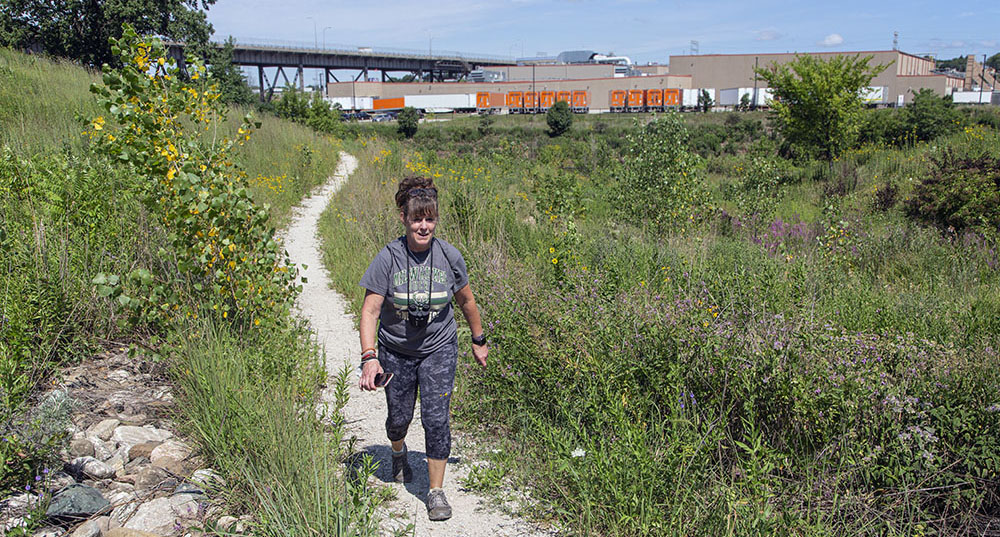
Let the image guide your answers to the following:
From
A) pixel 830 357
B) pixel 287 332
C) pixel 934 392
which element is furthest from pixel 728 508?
pixel 287 332

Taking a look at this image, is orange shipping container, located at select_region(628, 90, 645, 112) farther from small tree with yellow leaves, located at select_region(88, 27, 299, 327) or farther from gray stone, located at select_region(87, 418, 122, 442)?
gray stone, located at select_region(87, 418, 122, 442)

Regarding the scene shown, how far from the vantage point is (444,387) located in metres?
3.60

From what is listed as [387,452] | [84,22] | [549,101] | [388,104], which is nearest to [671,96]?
[549,101]

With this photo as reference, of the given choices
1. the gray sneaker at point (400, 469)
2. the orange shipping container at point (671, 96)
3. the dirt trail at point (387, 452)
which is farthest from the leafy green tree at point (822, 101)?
the orange shipping container at point (671, 96)

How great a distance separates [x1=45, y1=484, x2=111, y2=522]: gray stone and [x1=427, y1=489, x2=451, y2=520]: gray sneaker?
5.01 feet

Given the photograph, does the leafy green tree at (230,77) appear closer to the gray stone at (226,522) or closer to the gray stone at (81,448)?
the gray stone at (81,448)

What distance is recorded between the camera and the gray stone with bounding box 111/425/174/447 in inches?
143

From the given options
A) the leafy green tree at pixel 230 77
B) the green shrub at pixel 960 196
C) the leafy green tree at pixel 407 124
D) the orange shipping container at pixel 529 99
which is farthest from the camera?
the orange shipping container at pixel 529 99

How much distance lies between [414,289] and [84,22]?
30554 mm

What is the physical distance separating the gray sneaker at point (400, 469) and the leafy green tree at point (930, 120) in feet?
103

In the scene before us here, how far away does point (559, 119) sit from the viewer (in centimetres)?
5594

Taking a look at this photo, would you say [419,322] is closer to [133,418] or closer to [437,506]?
[437,506]

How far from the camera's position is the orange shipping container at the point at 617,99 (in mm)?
80000

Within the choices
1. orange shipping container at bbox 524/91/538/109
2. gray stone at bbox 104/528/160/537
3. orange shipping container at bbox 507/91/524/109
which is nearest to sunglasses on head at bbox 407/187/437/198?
gray stone at bbox 104/528/160/537
